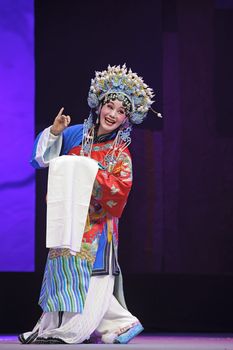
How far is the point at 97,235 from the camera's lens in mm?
4781

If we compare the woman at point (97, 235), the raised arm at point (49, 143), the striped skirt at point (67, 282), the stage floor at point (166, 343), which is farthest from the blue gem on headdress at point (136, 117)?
the stage floor at point (166, 343)

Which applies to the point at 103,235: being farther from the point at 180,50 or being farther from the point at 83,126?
the point at 180,50

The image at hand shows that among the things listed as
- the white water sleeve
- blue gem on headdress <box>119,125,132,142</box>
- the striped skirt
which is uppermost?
blue gem on headdress <box>119,125,132,142</box>

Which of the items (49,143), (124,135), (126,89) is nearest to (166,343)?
(124,135)

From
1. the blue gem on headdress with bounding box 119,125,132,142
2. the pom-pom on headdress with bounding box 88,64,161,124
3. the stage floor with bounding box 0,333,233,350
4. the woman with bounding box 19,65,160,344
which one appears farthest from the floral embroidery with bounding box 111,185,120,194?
the stage floor with bounding box 0,333,233,350

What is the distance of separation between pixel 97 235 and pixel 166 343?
0.78 m

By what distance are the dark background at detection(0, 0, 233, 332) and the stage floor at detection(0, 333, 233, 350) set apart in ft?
1.08

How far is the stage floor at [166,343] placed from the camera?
441 cm

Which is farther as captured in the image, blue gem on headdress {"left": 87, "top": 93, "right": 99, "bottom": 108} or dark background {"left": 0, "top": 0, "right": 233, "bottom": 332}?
dark background {"left": 0, "top": 0, "right": 233, "bottom": 332}

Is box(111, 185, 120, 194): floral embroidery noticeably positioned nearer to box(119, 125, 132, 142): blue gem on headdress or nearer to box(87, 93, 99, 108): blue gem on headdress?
box(119, 125, 132, 142): blue gem on headdress

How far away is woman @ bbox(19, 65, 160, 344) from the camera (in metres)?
4.67

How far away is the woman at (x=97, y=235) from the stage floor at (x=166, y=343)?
0.15 m

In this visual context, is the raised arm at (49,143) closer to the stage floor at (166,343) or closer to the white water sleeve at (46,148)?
the white water sleeve at (46,148)

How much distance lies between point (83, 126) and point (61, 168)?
364mm
